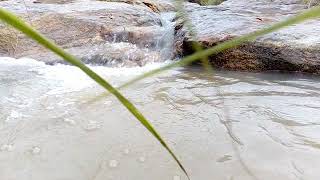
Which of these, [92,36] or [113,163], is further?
[92,36]

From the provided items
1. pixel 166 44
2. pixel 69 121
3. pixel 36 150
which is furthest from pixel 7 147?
pixel 166 44

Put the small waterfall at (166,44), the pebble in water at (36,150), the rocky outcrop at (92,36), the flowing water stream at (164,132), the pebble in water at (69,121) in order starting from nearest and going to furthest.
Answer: the flowing water stream at (164,132) < the pebble in water at (36,150) < the pebble in water at (69,121) < the rocky outcrop at (92,36) < the small waterfall at (166,44)

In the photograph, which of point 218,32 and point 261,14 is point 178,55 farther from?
point 261,14

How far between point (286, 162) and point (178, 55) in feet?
14.2

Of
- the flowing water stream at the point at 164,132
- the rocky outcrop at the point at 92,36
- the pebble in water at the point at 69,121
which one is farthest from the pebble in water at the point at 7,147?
the rocky outcrop at the point at 92,36

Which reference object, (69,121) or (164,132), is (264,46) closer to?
(164,132)

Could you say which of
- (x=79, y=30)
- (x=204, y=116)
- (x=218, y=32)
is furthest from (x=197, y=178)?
(x=79, y=30)

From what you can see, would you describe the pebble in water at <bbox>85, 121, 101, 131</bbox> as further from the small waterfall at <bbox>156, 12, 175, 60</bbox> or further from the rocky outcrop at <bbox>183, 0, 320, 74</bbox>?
the small waterfall at <bbox>156, 12, 175, 60</bbox>

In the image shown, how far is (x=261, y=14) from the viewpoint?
23.6 feet

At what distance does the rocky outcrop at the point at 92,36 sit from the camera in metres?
6.29

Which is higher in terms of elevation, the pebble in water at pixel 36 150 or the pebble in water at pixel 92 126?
the pebble in water at pixel 36 150

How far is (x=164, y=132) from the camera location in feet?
8.63

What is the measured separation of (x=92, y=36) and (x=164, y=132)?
15.9ft

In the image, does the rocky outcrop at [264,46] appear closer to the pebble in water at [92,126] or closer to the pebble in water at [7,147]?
the pebble in water at [92,126]
